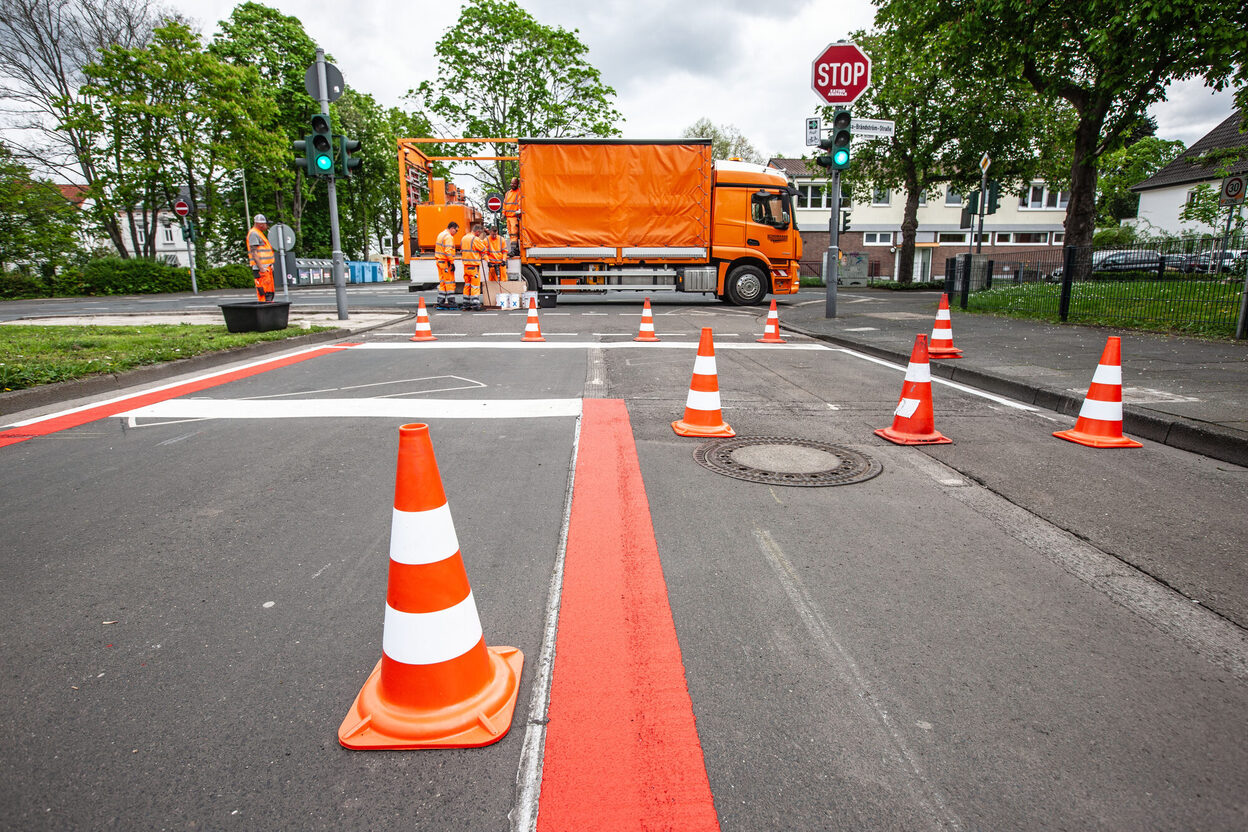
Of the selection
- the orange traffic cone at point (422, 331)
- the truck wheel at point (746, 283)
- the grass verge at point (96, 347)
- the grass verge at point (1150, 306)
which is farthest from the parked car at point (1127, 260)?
the grass verge at point (96, 347)

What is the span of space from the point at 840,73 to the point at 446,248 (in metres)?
9.46

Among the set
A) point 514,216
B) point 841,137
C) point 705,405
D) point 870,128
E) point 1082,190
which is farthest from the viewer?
point 514,216

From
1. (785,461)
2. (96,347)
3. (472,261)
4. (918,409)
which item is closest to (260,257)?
(472,261)

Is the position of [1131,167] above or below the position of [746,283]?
above

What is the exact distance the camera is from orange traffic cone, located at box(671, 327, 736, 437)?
212 inches

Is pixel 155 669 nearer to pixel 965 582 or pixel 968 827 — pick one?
pixel 968 827

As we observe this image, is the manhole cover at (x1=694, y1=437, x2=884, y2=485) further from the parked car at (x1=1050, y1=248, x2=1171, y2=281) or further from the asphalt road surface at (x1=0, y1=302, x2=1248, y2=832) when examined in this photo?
the parked car at (x1=1050, y1=248, x2=1171, y2=281)

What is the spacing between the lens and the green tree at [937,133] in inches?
1172

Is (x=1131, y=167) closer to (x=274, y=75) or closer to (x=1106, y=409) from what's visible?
(x=1106, y=409)

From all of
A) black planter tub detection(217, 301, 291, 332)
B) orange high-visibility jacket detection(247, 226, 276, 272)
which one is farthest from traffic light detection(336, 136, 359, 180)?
orange high-visibility jacket detection(247, 226, 276, 272)

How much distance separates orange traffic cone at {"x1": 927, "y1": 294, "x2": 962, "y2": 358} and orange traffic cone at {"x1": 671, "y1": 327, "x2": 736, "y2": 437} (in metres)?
4.91

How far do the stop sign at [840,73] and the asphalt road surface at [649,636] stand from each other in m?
10.8

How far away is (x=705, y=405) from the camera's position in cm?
544

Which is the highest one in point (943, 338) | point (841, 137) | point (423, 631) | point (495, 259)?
point (841, 137)
